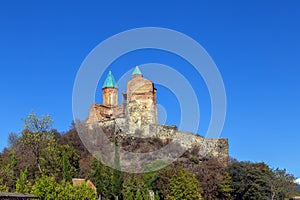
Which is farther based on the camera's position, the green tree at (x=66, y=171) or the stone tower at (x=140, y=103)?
the stone tower at (x=140, y=103)

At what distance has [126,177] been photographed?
49.0 metres

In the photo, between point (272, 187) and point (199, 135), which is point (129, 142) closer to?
point (199, 135)

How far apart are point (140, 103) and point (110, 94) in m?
6.58

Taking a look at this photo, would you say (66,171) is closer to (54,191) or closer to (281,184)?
(54,191)

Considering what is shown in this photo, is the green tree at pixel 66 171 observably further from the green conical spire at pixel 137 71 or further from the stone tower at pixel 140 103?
the green conical spire at pixel 137 71

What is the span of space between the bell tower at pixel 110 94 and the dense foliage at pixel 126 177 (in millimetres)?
13749

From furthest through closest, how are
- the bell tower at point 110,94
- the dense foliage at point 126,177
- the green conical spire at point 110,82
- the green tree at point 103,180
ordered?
the green conical spire at point 110,82, the bell tower at point 110,94, the green tree at point 103,180, the dense foliage at point 126,177

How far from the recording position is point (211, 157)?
211 ft

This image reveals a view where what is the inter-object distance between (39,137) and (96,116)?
27.0 metres

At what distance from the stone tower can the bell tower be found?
2497 mm

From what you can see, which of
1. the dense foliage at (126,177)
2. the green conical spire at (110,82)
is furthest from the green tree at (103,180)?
the green conical spire at (110,82)

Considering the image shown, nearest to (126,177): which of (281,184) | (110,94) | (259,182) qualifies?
(259,182)

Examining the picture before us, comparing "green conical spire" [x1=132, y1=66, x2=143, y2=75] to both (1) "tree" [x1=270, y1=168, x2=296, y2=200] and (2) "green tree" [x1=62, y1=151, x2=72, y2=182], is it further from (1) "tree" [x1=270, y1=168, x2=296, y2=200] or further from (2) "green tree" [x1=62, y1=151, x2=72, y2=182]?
(2) "green tree" [x1=62, y1=151, x2=72, y2=182]

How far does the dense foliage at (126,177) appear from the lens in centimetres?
4141
